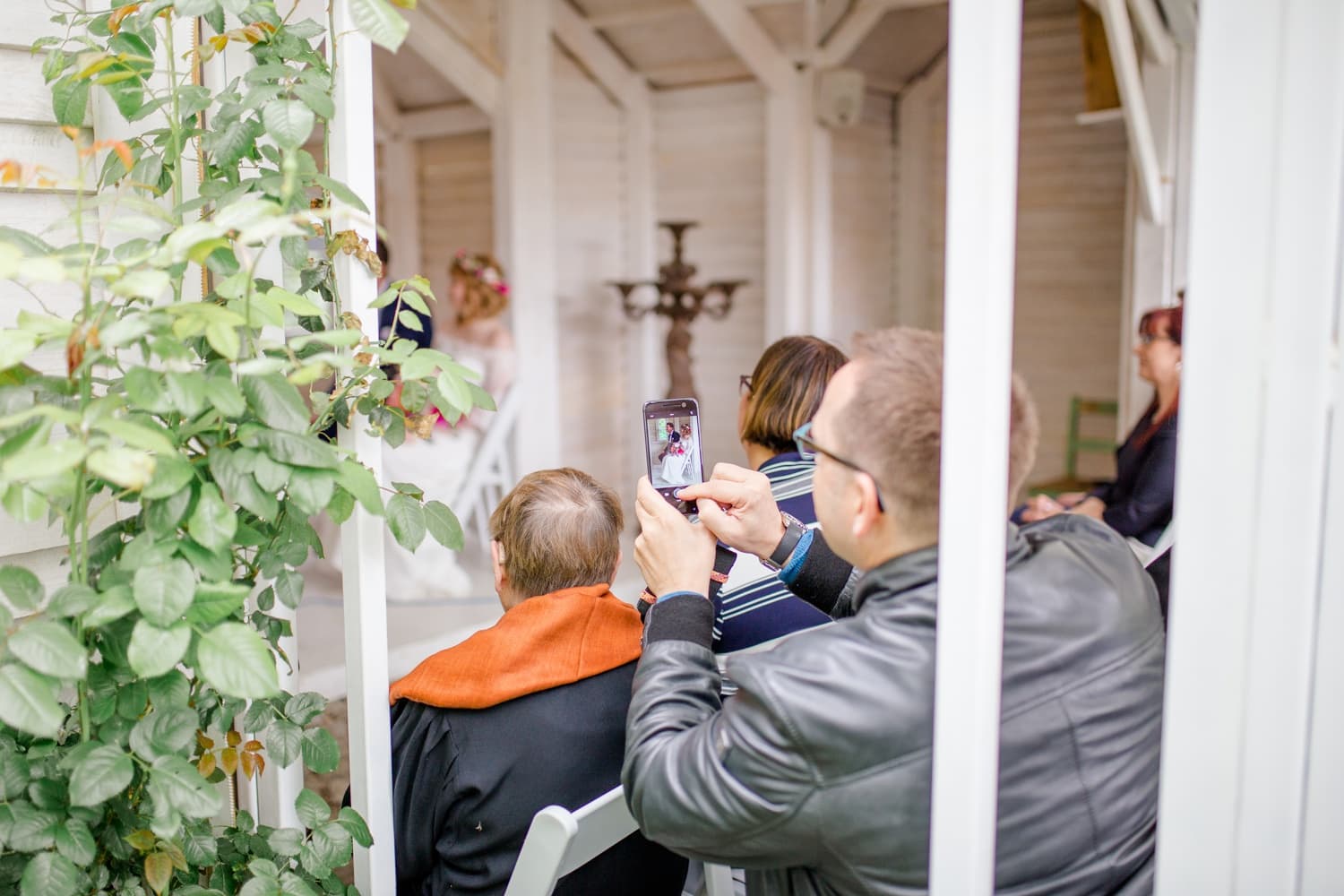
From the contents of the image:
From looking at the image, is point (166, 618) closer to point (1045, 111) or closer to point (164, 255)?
point (164, 255)

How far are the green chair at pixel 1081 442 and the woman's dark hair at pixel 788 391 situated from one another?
3.43 metres

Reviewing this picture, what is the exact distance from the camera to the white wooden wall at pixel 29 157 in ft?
4.81

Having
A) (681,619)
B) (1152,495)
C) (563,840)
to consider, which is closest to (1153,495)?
(1152,495)

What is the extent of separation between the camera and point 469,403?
1.24 m

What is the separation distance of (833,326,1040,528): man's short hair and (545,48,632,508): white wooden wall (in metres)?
3.85

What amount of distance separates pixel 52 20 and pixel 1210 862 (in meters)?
1.63

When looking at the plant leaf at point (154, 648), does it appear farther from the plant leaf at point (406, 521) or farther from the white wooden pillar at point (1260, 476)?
the white wooden pillar at point (1260, 476)

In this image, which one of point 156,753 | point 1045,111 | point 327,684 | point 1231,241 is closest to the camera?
point 1231,241

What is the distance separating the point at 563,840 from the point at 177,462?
0.57m

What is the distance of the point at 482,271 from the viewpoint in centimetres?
457

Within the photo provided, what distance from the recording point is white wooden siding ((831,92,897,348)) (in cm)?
527

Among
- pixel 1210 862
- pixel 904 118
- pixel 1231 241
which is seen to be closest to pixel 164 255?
pixel 1231 241

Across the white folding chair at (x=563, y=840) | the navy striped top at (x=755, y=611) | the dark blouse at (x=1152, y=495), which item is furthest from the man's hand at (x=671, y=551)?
the dark blouse at (x=1152, y=495)

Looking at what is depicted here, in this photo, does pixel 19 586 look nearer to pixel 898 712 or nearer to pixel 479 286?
pixel 898 712
